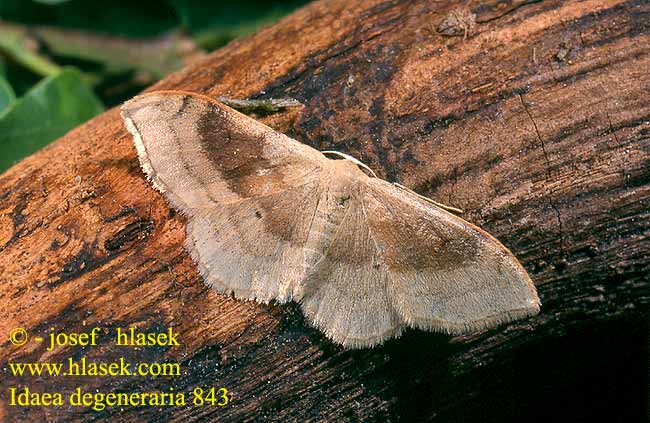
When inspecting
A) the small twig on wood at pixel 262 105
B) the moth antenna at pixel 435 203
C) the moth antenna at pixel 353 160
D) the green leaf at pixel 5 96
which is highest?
the green leaf at pixel 5 96

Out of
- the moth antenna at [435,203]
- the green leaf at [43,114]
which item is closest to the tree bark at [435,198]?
the moth antenna at [435,203]

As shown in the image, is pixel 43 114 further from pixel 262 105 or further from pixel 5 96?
pixel 262 105

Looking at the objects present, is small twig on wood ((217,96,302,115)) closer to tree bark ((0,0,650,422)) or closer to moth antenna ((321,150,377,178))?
tree bark ((0,0,650,422))

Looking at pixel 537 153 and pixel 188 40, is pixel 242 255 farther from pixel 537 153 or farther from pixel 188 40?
pixel 188 40

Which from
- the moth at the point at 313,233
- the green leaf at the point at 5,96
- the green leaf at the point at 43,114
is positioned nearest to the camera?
the moth at the point at 313,233

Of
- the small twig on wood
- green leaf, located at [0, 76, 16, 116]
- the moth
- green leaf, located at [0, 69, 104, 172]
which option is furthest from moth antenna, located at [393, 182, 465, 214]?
green leaf, located at [0, 76, 16, 116]

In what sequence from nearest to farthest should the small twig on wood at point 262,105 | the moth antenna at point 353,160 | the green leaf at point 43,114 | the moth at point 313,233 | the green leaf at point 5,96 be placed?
the moth at point 313,233 → the moth antenna at point 353,160 → the small twig on wood at point 262,105 → the green leaf at point 43,114 → the green leaf at point 5,96

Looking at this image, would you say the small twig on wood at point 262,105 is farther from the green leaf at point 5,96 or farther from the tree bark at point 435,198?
the green leaf at point 5,96

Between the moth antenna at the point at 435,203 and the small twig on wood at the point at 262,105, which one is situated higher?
the small twig on wood at the point at 262,105
